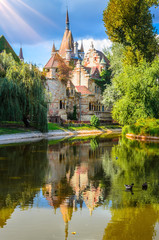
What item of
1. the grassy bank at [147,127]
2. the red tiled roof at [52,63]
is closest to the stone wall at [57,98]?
the red tiled roof at [52,63]

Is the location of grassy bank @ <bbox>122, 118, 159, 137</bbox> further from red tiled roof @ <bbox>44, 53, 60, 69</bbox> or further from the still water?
red tiled roof @ <bbox>44, 53, 60, 69</bbox>

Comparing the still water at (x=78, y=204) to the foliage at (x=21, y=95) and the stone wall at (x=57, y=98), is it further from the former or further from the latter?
the stone wall at (x=57, y=98)

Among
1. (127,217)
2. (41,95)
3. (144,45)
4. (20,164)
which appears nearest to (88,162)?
(20,164)

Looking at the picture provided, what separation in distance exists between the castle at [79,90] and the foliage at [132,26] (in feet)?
50.4

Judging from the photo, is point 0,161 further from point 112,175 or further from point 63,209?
point 63,209

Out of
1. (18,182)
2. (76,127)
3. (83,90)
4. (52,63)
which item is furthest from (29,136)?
(83,90)

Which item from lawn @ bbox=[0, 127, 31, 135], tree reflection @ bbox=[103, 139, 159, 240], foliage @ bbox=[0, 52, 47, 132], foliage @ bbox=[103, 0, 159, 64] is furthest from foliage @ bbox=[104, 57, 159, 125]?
tree reflection @ bbox=[103, 139, 159, 240]

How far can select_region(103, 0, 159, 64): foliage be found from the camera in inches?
1193

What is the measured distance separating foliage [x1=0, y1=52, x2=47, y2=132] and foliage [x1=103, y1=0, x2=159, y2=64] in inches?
408

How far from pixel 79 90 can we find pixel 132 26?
21.4 meters

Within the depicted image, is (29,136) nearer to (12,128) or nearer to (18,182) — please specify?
(12,128)

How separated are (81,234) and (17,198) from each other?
276 centimetres

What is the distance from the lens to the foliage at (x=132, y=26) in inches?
1193

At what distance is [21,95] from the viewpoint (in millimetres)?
28000
